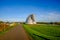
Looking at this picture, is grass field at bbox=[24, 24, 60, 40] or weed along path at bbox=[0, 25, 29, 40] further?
grass field at bbox=[24, 24, 60, 40]

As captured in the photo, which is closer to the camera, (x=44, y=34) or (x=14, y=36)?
(x=14, y=36)

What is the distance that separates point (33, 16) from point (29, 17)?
160 inches

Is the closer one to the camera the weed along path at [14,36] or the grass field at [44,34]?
the weed along path at [14,36]

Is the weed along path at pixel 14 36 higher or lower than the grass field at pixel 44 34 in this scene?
higher

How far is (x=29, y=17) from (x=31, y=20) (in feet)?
10.0

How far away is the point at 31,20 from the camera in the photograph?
10644 centimetres

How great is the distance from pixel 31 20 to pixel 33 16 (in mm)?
4520

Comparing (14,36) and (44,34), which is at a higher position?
(14,36)

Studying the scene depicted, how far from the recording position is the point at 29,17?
106062mm

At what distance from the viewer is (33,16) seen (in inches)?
4087

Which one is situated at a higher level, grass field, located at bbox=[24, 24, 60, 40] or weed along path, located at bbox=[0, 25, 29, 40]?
weed along path, located at bbox=[0, 25, 29, 40]
